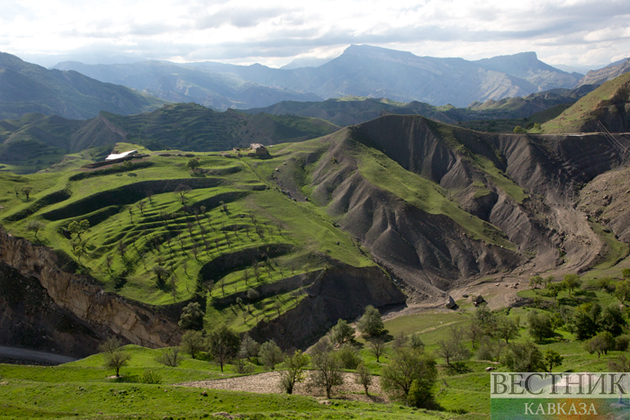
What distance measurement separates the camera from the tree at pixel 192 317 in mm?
77312

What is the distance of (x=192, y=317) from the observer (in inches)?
3083

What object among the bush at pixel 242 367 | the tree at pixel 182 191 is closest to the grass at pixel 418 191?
the tree at pixel 182 191

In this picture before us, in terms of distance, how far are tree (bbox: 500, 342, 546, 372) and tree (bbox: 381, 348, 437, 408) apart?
10408mm

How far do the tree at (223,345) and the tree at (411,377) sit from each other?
2754 centimetres

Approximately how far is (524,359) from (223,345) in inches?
1721

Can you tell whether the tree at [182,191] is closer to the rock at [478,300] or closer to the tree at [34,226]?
the tree at [34,226]

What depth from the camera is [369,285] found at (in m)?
97.8

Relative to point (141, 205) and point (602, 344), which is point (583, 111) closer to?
point (602, 344)

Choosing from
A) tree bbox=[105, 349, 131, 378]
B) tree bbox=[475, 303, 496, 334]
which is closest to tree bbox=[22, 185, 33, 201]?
tree bbox=[105, 349, 131, 378]

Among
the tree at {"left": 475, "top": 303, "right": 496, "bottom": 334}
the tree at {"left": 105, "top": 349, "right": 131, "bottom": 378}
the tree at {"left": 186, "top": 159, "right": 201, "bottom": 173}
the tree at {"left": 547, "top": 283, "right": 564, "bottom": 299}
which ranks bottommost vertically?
the tree at {"left": 475, "top": 303, "right": 496, "bottom": 334}

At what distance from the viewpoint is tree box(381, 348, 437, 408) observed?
42.9 meters

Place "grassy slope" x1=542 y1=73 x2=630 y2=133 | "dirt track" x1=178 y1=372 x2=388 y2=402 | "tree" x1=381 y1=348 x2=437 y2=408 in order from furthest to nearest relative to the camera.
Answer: "grassy slope" x1=542 y1=73 x2=630 y2=133
"dirt track" x1=178 y1=372 x2=388 y2=402
"tree" x1=381 y1=348 x2=437 y2=408

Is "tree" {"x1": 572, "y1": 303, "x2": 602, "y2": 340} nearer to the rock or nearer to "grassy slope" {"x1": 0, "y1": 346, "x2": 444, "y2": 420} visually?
the rock

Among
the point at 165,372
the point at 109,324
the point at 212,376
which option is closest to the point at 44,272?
the point at 109,324
